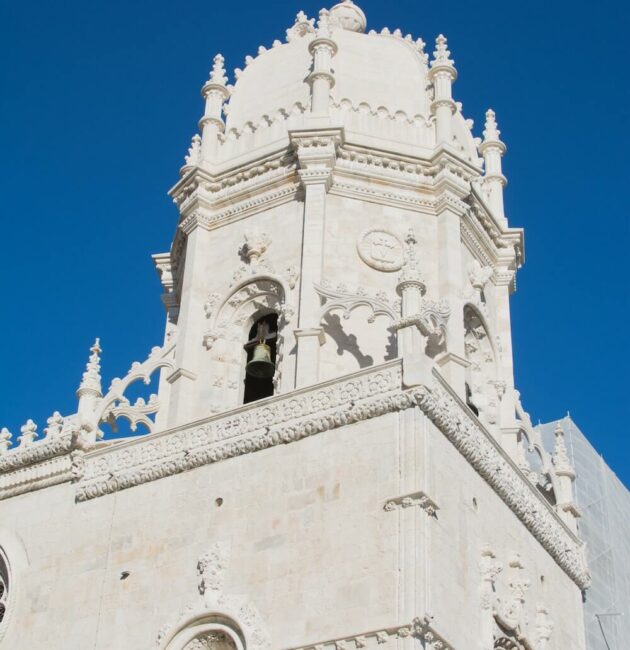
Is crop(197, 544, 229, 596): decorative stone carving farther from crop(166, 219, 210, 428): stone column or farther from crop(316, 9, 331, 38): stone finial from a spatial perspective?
crop(316, 9, 331, 38): stone finial

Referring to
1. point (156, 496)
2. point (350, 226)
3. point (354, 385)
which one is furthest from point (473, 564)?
point (350, 226)

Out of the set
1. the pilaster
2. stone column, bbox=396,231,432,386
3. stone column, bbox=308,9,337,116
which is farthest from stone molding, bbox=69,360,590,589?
stone column, bbox=308,9,337,116

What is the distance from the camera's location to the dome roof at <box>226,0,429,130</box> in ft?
88.1

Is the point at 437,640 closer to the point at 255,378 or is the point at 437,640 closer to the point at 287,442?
the point at 287,442

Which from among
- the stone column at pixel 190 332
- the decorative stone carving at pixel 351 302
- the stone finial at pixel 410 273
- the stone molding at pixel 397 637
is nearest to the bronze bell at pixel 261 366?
the stone column at pixel 190 332

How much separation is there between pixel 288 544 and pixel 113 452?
4168 mm

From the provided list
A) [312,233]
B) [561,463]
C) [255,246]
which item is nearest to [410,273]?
[312,233]

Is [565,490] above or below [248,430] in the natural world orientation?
above

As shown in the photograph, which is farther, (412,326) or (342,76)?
(342,76)

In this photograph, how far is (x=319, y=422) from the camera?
21078 millimetres

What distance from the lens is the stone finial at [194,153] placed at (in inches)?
1067

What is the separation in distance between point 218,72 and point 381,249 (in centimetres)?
598

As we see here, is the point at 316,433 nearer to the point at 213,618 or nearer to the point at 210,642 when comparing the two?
the point at 213,618

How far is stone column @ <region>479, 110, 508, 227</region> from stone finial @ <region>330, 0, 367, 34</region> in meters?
3.18
